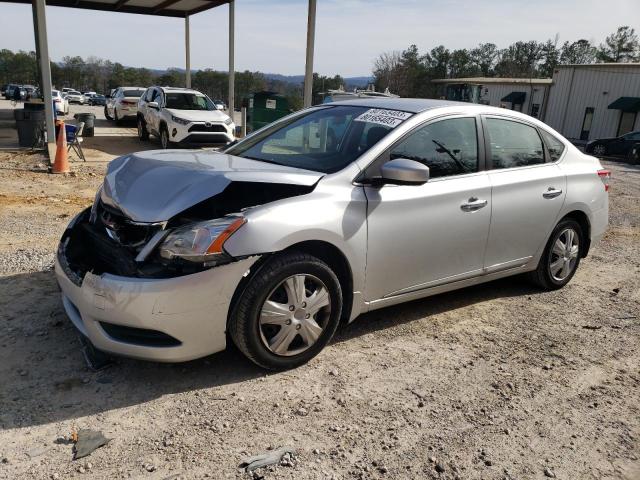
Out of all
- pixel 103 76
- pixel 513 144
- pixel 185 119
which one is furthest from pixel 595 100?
pixel 103 76

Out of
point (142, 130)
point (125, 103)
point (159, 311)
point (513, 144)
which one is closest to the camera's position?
point (159, 311)

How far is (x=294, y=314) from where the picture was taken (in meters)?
3.29

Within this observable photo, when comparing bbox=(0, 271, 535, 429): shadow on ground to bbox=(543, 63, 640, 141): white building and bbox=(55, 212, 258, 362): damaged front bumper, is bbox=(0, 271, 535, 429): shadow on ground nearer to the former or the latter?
bbox=(55, 212, 258, 362): damaged front bumper

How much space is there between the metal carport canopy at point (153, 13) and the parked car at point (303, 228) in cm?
892

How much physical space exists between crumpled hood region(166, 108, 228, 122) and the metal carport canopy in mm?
2345

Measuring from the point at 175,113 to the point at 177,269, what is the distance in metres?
12.0

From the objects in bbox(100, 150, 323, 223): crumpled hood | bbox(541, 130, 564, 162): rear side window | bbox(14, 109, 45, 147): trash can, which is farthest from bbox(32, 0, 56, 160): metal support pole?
bbox(541, 130, 564, 162): rear side window

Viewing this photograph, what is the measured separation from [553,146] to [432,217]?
1.84m

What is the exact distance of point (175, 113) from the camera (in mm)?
14094

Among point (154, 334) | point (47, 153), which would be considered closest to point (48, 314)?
point (154, 334)

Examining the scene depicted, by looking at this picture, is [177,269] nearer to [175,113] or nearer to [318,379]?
[318,379]

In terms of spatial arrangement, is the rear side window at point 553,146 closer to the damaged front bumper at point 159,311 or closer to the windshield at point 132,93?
the damaged front bumper at point 159,311

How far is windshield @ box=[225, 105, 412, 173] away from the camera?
3768 mm

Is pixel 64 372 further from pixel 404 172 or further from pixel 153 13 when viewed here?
pixel 153 13
